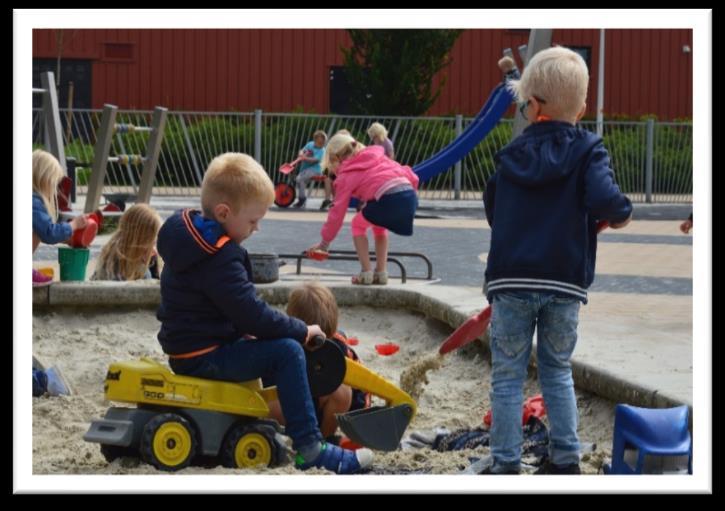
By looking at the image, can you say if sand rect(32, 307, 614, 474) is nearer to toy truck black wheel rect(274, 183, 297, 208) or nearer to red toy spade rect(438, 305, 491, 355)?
red toy spade rect(438, 305, 491, 355)

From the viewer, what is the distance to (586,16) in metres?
3.82

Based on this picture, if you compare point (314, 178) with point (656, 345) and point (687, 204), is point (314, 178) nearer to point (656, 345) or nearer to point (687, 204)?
point (687, 204)

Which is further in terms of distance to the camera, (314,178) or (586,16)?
(314,178)

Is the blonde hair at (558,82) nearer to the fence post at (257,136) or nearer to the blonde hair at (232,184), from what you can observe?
the blonde hair at (232,184)

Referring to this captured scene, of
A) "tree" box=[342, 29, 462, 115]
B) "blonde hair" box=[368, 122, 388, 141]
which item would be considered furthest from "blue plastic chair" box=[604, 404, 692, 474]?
"tree" box=[342, 29, 462, 115]

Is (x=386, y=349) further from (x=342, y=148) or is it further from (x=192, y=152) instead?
(x=192, y=152)

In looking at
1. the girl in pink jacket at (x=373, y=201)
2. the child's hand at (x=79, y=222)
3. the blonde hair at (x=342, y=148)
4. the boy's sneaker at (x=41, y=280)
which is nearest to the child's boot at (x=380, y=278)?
the girl in pink jacket at (x=373, y=201)

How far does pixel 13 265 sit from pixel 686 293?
6.80 m

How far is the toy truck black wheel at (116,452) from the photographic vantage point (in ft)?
15.3

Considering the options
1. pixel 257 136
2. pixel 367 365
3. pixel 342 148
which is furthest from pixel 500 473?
pixel 257 136

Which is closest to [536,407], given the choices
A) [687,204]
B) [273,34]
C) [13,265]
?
[13,265]

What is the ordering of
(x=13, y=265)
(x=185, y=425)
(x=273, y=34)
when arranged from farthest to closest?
(x=273, y=34) → (x=185, y=425) → (x=13, y=265)

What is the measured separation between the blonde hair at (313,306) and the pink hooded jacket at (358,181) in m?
4.03

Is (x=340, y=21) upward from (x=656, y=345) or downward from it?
upward
